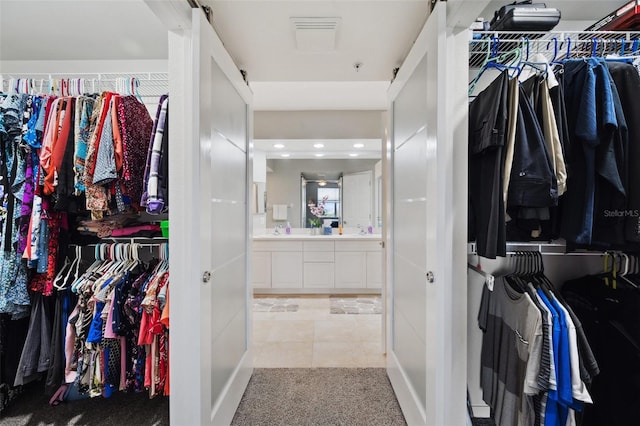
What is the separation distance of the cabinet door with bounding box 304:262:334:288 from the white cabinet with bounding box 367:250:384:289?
1.63 ft

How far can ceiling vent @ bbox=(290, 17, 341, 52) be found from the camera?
1.36 meters

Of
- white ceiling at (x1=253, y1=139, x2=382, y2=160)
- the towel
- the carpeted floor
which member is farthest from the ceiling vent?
the towel

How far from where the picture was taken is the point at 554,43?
4.02ft

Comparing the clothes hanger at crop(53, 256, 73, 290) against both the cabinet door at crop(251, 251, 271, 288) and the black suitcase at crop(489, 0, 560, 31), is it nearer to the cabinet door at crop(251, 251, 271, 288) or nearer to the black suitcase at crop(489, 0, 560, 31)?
the cabinet door at crop(251, 251, 271, 288)

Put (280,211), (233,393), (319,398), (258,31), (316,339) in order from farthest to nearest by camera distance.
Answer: (280,211), (316,339), (319,398), (233,393), (258,31)

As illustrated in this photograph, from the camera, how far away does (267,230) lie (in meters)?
4.16

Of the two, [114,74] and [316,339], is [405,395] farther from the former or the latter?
[114,74]

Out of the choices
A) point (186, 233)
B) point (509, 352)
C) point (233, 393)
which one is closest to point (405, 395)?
point (509, 352)

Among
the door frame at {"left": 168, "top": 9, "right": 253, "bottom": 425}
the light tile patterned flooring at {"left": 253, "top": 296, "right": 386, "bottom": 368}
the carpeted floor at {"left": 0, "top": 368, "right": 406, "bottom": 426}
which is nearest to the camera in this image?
the door frame at {"left": 168, "top": 9, "right": 253, "bottom": 425}

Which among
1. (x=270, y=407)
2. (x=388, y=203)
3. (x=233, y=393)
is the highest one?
(x=388, y=203)

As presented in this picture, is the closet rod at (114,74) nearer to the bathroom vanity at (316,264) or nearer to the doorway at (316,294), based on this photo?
the doorway at (316,294)

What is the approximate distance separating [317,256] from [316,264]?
0.11 metres

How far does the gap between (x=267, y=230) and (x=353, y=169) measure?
162cm

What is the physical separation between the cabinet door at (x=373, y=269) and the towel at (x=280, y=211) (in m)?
1.41
